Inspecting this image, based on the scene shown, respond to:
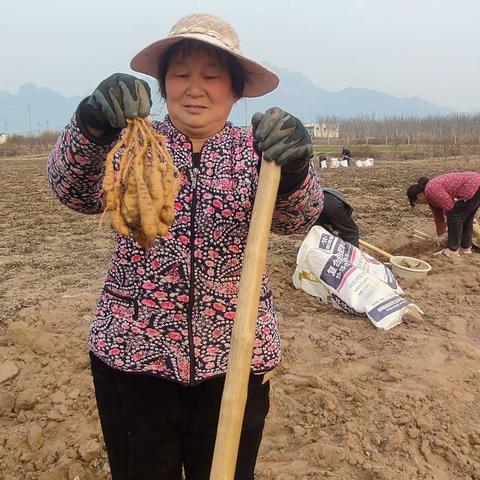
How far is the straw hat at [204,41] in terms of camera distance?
128cm

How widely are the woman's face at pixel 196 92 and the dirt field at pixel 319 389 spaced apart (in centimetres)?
169

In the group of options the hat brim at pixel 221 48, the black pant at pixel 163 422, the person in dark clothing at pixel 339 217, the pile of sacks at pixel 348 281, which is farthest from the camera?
the person in dark clothing at pixel 339 217

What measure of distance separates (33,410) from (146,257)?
6.26 feet

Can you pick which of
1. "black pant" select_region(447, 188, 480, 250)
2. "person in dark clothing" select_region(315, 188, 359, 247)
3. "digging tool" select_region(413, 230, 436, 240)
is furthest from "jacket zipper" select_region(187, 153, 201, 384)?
"digging tool" select_region(413, 230, 436, 240)

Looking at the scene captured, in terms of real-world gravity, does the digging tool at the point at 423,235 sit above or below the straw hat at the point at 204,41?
below

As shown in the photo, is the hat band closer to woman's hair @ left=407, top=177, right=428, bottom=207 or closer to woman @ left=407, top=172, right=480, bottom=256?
woman @ left=407, top=172, right=480, bottom=256

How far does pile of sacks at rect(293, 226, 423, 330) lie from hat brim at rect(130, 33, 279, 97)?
2666 mm

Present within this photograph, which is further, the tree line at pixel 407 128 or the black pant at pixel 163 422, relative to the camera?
the tree line at pixel 407 128

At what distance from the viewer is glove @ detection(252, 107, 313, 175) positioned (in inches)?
46.6

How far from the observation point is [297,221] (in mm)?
1383

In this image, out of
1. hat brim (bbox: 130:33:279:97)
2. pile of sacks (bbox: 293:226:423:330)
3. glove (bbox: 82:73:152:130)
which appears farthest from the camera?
pile of sacks (bbox: 293:226:423:330)

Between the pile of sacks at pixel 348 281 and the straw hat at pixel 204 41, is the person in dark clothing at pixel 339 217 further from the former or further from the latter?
the straw hat at pixel 204 41

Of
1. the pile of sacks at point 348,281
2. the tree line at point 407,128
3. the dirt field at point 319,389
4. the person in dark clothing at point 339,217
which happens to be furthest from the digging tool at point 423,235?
the tree line at point 407,128

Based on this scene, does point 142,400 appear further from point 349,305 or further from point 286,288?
point 286,288
